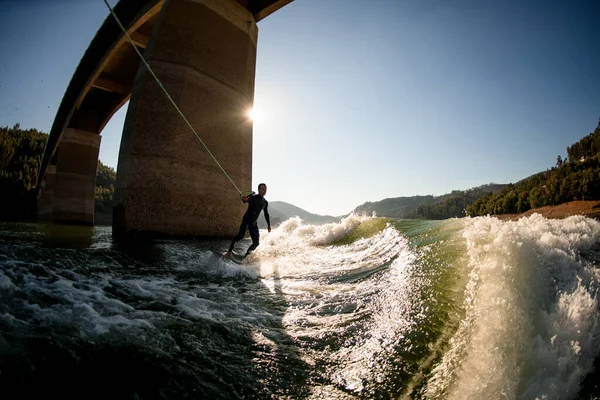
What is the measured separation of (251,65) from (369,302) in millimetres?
12752

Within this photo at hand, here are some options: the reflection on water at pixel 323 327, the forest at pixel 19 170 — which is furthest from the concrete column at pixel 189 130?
the forest at pixel 19 170

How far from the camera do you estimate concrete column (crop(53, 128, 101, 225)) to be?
26516 millimetres

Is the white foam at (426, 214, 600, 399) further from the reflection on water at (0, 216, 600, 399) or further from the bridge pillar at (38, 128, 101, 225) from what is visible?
the bridge pillar at (38, 128, 101, 225)

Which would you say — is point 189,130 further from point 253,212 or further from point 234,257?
point 234,257

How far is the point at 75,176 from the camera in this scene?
27.3 meters

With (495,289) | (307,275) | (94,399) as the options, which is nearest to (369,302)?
(495,289)

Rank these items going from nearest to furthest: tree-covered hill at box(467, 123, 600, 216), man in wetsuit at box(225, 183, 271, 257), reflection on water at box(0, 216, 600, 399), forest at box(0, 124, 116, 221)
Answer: reflection on water at box(0, 216, 600, 399)
man in wetsuit at box(225, 183, 271, 257)
forest at box(0, 124, 116, 221)
tree-covered hill at box(467, 123, 600, 216)

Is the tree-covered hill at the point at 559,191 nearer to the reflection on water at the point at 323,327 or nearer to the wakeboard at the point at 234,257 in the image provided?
the reflection on water at the point at 323,327

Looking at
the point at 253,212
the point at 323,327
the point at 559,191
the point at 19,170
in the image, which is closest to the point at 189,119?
the point at 253,212

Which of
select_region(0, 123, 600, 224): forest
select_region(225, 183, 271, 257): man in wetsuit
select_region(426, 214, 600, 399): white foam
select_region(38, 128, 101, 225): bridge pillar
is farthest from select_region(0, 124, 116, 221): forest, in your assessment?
select_region(426, 214, 600, 399): white foam

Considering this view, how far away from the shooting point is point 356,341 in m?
2.89

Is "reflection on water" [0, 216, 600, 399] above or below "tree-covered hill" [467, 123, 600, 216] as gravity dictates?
below

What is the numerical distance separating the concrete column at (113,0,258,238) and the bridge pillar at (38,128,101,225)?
22809 mm

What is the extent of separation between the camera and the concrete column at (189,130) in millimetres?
9336
